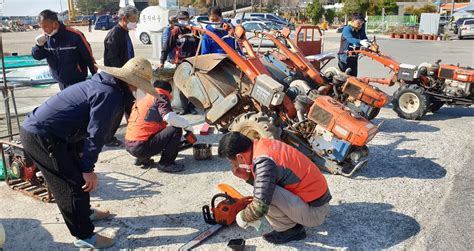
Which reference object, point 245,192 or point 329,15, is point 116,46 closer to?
point 245,192

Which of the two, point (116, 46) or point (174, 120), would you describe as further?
point (116, 46)

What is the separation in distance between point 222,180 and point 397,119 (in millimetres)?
3944

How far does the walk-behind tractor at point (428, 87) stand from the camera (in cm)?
743

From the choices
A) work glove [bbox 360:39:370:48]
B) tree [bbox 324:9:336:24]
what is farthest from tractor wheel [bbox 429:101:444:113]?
tree [bbox 324:9:336:24]

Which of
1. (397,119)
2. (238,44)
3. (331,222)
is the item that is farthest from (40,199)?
(397,119)

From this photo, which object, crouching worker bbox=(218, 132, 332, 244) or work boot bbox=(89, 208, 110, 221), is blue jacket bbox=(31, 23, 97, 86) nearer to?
Answer: work boot bbox=(89, 208, 110, 221)

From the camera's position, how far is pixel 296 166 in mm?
3422

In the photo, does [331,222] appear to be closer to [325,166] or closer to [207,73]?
[325,166]

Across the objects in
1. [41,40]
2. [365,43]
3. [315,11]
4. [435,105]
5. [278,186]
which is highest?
[315,11]

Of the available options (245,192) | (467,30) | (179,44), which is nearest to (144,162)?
(245,192)

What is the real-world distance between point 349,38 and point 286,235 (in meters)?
5.35

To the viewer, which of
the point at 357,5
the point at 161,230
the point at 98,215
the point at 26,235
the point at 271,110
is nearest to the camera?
the point at 26,235

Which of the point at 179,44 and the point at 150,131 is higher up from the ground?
the point at 179,44

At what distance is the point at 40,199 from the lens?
4.38 meters
